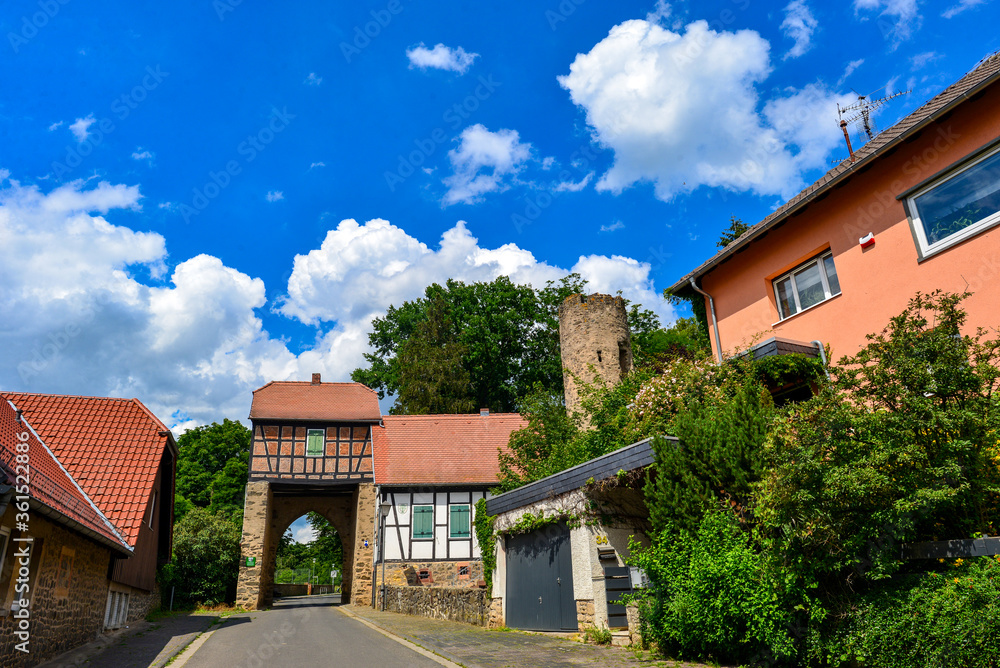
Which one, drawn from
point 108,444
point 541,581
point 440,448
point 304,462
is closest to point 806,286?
point 541,581

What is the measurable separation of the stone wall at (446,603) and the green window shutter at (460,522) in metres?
3.83

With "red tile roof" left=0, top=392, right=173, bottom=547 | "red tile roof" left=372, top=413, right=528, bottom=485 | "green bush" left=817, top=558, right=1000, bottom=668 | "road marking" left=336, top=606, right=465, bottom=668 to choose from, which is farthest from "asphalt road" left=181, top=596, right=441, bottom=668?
"red tile roof" left=372, top=413, right=528, bottom=485

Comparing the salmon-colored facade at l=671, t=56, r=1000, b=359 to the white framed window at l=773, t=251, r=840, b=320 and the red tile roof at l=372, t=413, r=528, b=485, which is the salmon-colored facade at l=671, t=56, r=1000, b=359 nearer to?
the white framed window at l=773, t=251, r=840, b=320

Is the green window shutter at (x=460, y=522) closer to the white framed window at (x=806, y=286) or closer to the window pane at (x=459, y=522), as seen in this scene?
the window pane at (x=459, y=522)

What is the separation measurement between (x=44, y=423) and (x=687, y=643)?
1397 centimetres

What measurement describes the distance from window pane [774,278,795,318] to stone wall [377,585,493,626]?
7967 mm

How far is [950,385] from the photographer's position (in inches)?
217

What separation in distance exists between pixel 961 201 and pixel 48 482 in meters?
13.0

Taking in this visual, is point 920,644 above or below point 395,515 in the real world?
below

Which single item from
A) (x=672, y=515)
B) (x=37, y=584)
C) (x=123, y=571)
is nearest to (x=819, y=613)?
(x=672, y=515)

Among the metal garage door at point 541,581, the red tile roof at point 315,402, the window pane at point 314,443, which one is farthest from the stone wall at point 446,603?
the red tile roof at point 315,402

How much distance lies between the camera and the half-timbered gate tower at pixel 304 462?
24391 mm

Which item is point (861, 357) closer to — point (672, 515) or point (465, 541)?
point (672, 515)

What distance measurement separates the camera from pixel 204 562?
23.9 metres
